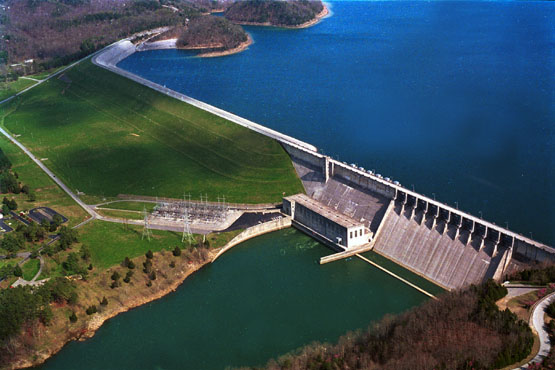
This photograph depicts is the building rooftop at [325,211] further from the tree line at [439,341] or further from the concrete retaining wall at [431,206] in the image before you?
the tree line at [439,341]

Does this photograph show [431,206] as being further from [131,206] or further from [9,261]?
[9,261]

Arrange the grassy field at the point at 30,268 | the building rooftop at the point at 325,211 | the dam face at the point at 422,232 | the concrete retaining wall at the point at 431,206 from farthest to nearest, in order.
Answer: the building rooftop at the point at 325,211 < the grassy field at the point at 30,268 < the dam face at the point at 422,232 < the concrete retaining wall at the point at 431,206

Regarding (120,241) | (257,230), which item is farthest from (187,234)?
(257,230)

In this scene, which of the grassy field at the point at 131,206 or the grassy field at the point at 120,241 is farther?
the grassy field at the point at 131,206

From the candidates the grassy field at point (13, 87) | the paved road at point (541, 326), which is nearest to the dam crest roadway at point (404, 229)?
the paved road at point (541, 326)

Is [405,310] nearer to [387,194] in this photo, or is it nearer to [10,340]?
[387,194]

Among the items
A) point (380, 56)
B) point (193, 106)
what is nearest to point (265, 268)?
point (193, 106)
